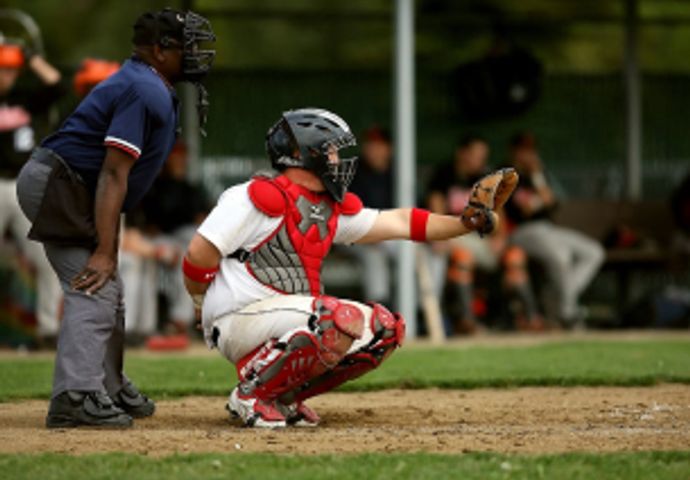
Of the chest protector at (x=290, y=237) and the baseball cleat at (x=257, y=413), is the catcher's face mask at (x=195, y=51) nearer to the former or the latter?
the chest protector at (x=290, y=237)

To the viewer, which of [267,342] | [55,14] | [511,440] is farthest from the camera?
[55,14]

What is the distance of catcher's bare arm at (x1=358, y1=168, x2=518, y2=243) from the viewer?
6.50m

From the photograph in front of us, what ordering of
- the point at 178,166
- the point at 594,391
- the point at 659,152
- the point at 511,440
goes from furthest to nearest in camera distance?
the point at 659,152 → the point at 178,166 → the point at 594,391 → the point at 511,440

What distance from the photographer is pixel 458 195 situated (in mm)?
13648

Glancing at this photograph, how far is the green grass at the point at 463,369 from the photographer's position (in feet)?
28.3

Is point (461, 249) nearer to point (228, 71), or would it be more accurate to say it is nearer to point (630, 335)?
point (630, 335)

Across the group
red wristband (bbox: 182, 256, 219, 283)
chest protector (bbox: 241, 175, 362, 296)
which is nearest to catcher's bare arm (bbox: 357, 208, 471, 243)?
chest protector (bbox: 241, 175, 362, 296)

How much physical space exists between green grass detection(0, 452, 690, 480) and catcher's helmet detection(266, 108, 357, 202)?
160 centimetres

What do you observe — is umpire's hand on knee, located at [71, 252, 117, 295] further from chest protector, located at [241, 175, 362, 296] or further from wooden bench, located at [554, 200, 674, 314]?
wooden bench, located at [554, 200, 674, 314]

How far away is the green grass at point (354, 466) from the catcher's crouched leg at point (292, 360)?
0.90 m

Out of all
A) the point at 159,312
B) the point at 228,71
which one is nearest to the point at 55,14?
the point at 228,71

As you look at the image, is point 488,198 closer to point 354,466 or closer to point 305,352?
point 305,352

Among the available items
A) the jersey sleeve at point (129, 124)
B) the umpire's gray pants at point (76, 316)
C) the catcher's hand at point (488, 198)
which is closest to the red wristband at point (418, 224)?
the catcher's hand at point (488, 198)

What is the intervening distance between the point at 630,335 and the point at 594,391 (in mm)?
5324
